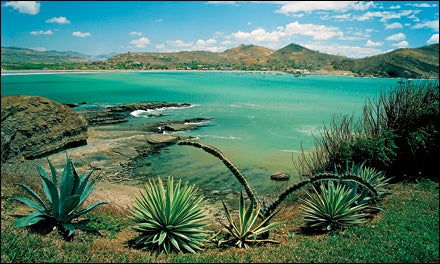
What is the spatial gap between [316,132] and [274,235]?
26.0 metres

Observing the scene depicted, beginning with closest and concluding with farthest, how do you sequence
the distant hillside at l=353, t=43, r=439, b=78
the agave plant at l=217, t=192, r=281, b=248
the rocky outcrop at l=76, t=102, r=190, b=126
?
the agave plant at l=217, t=192, r=281, b=248, the rocky outcrop at l=76, t=102, r=190, b=126, the distant hillside at l=353, t=43, r=439, b=78

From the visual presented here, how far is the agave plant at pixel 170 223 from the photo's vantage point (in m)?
6.04

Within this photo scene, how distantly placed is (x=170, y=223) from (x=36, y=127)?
16854 mm

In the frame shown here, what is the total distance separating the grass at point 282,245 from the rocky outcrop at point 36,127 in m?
11.3

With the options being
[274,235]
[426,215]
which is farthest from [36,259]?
[426,215]

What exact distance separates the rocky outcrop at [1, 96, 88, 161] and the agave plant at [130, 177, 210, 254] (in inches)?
529

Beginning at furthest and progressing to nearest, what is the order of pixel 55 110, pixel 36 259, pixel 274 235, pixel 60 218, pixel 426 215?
pixel 55 110 < pixel 426 215 < pixel 274 235 < pixel 60 218 < pixel 36 259

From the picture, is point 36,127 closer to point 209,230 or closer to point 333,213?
point 209,230

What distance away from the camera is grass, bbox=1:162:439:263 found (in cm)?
498

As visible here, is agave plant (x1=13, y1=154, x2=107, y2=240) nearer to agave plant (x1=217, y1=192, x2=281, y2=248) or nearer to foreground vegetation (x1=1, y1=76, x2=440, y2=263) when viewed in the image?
foreground vegetation (x1=1, y1=76, x2=440, y2=263)

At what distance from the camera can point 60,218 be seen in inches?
251

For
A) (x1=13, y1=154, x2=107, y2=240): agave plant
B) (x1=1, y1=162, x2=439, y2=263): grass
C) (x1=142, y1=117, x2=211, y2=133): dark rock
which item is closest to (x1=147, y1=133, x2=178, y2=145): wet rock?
(x1=142, y1=117, x2=211, y2=133): dark rock

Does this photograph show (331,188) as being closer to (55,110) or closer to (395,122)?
(395,122)

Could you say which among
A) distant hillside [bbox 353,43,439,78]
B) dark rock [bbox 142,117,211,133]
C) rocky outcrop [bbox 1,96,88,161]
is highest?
distant hillside [bbox 353,43,439,78]
